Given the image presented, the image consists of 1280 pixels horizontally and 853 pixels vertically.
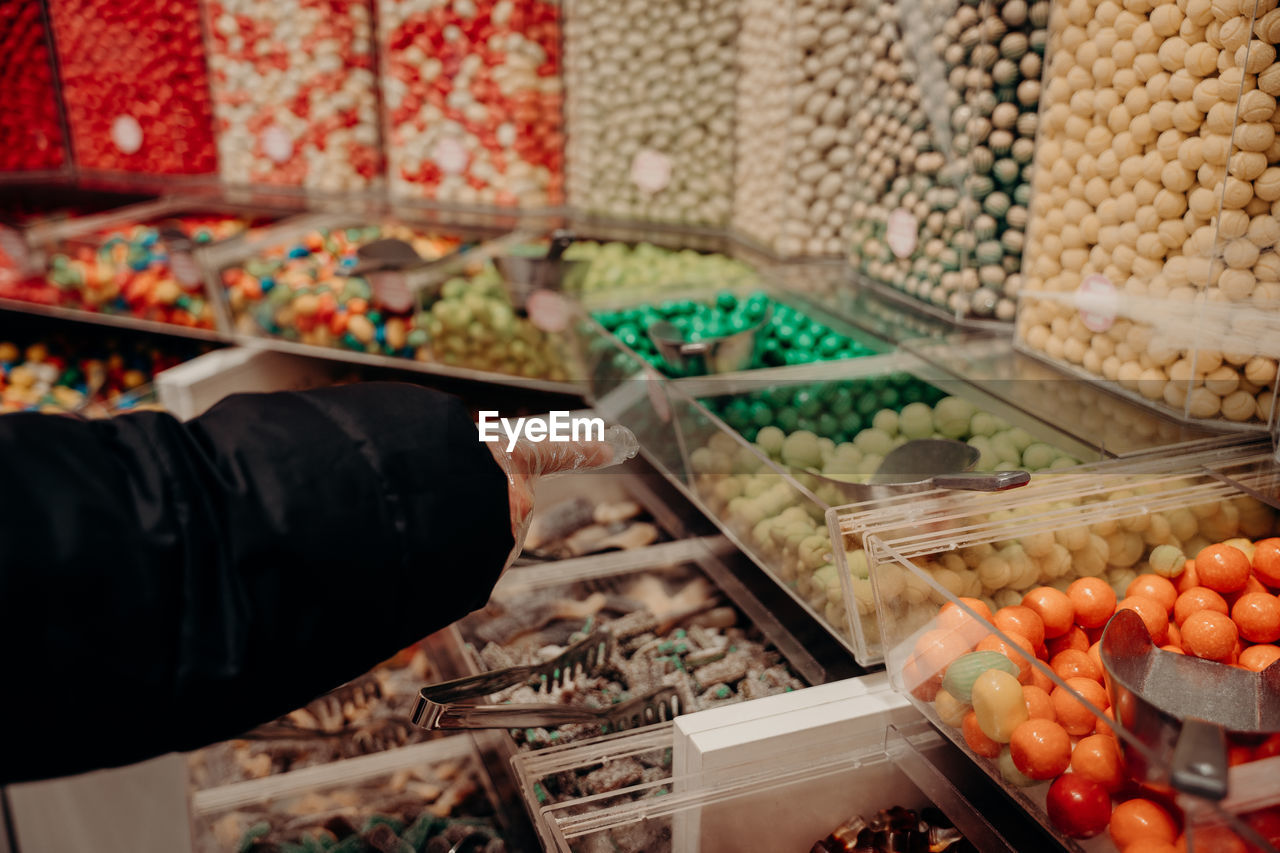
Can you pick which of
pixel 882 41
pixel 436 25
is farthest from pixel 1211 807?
pixel 436 25

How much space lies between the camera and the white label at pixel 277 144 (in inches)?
112

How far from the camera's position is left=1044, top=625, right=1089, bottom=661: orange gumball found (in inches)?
43.1

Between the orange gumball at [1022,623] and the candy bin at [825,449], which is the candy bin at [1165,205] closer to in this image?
the candy bin at [825,449]

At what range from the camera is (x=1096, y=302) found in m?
1.43

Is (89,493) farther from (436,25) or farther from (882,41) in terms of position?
(436,25)

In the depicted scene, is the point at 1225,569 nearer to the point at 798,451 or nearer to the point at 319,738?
the point at 798,451

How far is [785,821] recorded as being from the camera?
1.10 m

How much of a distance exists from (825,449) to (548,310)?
Answer: 0.92m

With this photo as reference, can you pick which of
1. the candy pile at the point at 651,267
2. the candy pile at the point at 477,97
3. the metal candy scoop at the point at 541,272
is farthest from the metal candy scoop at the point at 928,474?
the candy pile at the point at 477,97

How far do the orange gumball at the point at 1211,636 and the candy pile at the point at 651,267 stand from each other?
1.30 metres

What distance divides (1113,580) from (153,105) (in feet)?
9.78

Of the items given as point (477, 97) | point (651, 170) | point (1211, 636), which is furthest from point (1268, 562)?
point (477, 97)

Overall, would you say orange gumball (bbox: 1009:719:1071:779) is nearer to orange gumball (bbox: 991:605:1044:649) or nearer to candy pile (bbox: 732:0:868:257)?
orange gumball (bbox: 991:605:1044:649)

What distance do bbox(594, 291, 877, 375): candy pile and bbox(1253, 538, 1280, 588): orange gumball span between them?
0.73 meters
